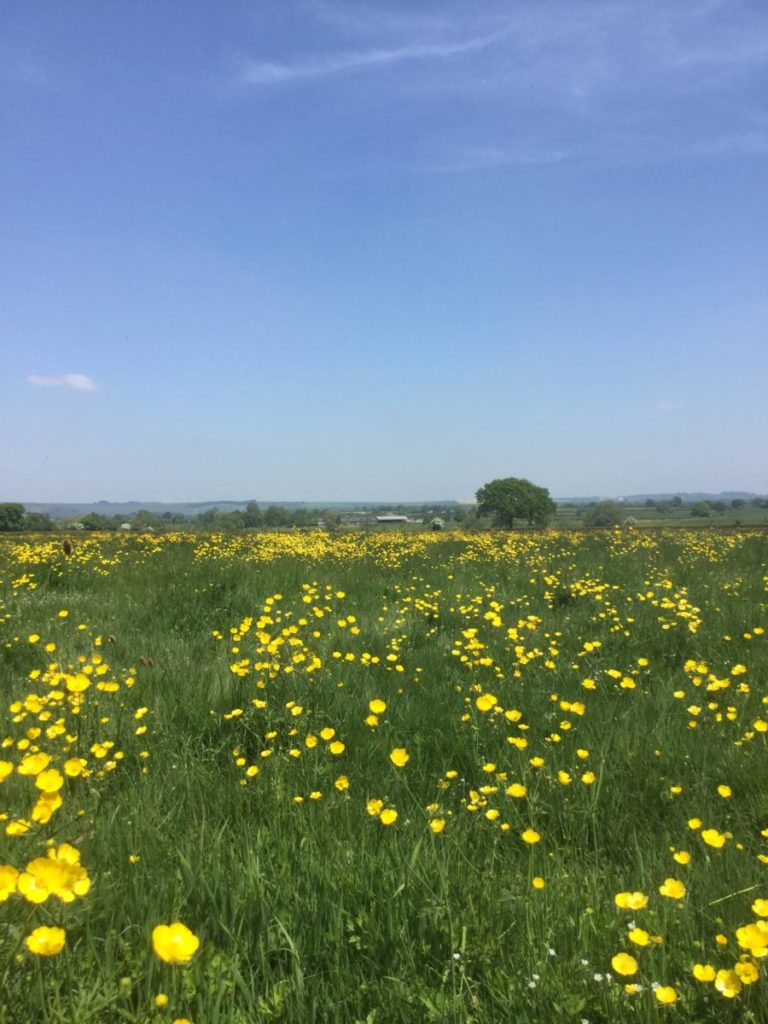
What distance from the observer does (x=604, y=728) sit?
11.0ft

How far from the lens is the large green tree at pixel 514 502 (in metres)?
72.8

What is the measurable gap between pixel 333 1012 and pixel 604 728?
89.7 inches

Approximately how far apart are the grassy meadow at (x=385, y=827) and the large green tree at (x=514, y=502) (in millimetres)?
66085

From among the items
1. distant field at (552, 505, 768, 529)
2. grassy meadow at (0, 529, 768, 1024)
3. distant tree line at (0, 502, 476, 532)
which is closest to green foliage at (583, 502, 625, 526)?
distant field at (552, 505, 768, 529)

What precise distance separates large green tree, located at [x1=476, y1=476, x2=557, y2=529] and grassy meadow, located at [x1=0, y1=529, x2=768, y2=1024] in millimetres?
66085

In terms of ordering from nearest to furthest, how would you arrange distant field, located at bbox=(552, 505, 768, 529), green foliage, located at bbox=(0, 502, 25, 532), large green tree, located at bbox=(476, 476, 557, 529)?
1. distant field, located at bbox=(552, 505, 768, 529)
2. green foliage, located at bbox=(0, 502, 25, 532)
3. large green tree, located at bbox=(476, 476, 557, 529)

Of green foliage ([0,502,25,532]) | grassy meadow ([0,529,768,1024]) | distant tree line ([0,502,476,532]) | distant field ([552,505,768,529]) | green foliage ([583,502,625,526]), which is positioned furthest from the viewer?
green foliage ([583,502,625,526])

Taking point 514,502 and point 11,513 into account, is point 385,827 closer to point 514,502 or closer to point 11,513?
point 11,513

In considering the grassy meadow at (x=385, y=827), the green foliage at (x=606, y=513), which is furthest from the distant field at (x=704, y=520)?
the grassy meadow at (x=385, y=827)

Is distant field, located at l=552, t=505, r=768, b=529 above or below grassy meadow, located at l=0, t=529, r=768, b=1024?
above

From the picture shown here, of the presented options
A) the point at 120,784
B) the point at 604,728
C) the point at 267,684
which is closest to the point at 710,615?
the point at 604,728

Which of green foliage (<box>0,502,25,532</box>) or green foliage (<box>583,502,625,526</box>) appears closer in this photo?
green foliage (<box>0,502,25,532</box>)

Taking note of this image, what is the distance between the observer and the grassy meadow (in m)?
1.52

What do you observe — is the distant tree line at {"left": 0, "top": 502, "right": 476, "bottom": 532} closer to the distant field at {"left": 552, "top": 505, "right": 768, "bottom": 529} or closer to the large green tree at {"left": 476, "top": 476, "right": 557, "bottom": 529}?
the large green tree at {"left": 476, "top": 476, "right": 557, "bottom": 529}
